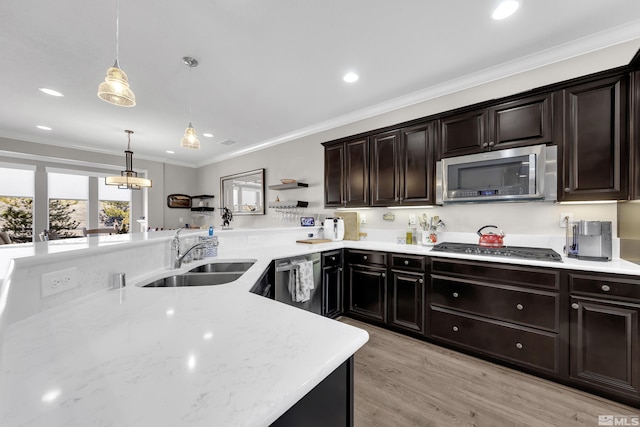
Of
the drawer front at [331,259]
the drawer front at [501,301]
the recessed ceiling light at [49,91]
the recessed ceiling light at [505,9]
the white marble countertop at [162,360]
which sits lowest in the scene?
the drawer front at [501,301]

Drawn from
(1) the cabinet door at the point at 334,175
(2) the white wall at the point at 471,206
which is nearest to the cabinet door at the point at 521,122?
(2) the white wall at the point at 471,206

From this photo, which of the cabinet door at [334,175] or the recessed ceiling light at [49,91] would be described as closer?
the recessed ceiling light at [49,91]

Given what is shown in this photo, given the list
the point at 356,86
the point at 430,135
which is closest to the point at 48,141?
→ the point at 356,86

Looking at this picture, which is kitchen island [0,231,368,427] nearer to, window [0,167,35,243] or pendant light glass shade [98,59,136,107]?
pendant light glass shade [98,59,136,107]

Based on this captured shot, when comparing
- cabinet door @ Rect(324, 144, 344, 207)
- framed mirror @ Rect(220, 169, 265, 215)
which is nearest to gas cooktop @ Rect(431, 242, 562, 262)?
cabinet door @ Rect(324, 144, 344, 207)

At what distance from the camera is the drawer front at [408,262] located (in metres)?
2.56

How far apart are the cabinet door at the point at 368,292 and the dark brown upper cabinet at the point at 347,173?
898 mm

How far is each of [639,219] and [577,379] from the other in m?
1.26

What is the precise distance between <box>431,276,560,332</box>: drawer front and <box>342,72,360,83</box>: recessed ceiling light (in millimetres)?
2290

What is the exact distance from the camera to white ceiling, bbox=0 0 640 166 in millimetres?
1880

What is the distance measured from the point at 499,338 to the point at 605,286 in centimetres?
82

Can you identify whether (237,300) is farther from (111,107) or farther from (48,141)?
(48,141)

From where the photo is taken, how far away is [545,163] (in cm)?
221

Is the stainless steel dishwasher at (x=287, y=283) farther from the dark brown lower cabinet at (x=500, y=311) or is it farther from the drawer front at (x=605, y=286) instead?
the drawer front at (x=605, y=286)
